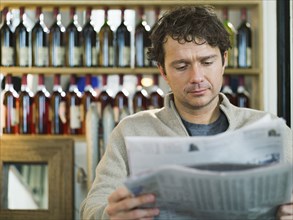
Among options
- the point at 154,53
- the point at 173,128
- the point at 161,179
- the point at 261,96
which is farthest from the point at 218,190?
the point at 261,96

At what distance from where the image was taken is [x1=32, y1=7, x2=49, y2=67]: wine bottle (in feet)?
10.7

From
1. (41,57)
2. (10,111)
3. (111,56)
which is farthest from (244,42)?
(10,111)

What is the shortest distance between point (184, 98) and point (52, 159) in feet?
5.62

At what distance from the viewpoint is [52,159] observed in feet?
10.5

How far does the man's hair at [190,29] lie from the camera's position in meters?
1.56

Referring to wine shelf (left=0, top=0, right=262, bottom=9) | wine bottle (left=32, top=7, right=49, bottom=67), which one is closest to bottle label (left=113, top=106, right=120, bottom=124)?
wine bottle (left=32, top=7, right=49, bottom=67)

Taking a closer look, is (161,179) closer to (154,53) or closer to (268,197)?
Result: (268,197)

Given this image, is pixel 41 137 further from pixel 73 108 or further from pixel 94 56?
pixel 94 56

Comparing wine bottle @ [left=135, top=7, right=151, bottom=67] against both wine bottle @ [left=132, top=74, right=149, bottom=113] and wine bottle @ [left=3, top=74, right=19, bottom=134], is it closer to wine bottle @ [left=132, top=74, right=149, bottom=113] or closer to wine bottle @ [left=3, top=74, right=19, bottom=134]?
wine bottle @ [left=132, top=74, right=149, bottom=113]

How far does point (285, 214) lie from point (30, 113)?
2.19m

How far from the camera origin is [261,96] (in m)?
3.19

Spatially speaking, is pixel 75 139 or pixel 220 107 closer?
pixel 220 107

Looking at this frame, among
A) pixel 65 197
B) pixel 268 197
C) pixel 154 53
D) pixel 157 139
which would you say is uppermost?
pixel 154 53

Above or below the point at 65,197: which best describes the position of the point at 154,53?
above
